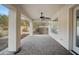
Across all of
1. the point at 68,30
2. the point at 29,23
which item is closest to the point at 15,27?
the point at 68,30

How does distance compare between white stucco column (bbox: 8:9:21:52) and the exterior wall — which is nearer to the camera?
white stucco column (bbox: 8:9:21:52)

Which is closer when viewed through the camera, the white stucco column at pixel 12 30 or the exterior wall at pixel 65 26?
the white stucco column at pixel 12 30

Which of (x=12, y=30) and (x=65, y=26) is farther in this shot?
(x=65, y=26)

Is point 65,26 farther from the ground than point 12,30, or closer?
farther from the ground

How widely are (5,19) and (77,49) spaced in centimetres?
333

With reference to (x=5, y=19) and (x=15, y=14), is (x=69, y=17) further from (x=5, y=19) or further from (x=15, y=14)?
(x=5, y=19)

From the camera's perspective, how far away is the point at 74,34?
520cm

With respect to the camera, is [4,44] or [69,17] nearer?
[69,17]

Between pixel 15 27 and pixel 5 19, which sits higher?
pixel 5 19
